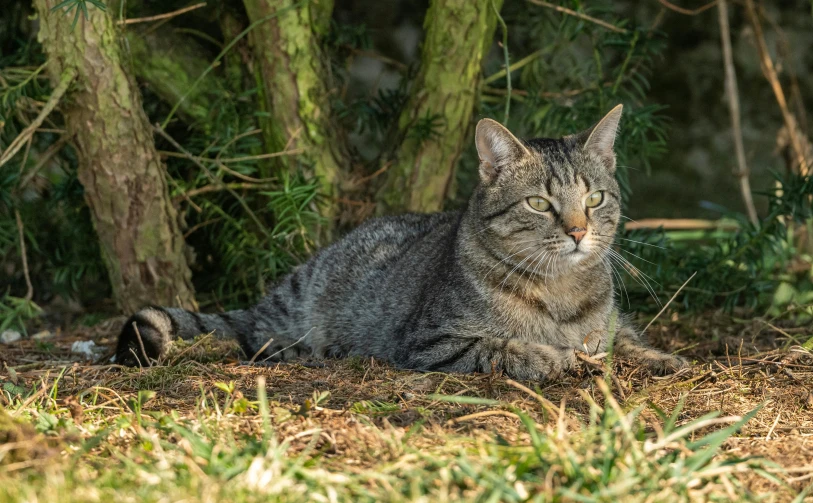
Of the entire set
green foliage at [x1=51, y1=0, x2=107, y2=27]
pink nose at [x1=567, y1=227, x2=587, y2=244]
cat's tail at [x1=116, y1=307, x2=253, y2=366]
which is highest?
green foliage at [x1=51, y1=0, x2=107, y2=27]

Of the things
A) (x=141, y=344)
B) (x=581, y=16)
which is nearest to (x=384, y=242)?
(x=141, y=344)

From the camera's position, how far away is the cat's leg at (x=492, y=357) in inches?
139

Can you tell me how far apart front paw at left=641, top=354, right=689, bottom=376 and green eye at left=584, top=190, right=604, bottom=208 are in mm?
732

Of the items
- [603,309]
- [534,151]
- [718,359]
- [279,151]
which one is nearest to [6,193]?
[279,151]

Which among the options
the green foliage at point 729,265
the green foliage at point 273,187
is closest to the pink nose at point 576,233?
the green foliage at point 273,187

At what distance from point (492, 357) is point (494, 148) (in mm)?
1014

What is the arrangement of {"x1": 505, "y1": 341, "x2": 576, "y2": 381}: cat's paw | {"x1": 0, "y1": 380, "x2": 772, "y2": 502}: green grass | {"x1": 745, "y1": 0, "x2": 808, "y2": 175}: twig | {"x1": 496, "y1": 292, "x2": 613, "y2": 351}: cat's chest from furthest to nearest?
{"x1": 745, "y1": 0, "x2": 808, "y2": 175}: twig
{"x1": 496, "y1": 292, "x2": 613, "y2": 351}: cat's chest
{"x1": 505, "y1": 341, "x2": 576, "y2": 381}: cat's paw
{"x1": 0, "y1": 380, "x2": 772, "y2": 502}: green grass

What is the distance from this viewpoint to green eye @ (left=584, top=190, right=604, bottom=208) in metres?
3.96

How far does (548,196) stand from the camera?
3.93 metres

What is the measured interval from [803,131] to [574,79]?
195 cm

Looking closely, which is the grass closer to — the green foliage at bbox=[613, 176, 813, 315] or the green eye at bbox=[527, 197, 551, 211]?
the green eye at bbox=[527, 197, 551, 211]

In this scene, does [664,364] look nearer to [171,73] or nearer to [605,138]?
[605,138]

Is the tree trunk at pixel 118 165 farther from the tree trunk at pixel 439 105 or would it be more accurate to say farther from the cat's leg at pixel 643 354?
the cat's leg at pixel 643 354

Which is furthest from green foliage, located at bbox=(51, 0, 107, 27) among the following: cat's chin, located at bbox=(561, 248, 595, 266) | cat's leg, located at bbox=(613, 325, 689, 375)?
cat's leg, located at bbox=(613, 325, 689, 375)
